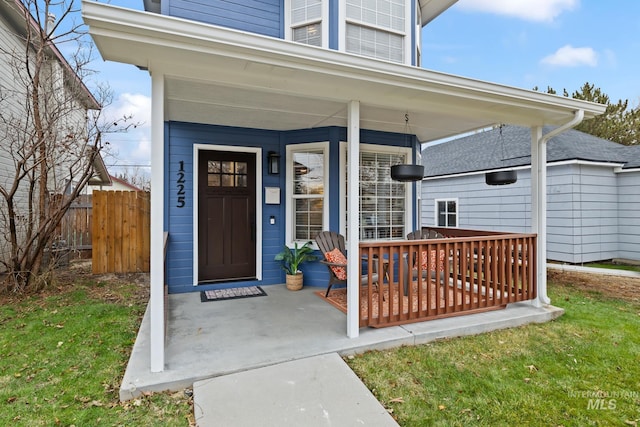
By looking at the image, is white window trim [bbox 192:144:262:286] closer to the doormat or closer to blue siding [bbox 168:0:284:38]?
the doormat

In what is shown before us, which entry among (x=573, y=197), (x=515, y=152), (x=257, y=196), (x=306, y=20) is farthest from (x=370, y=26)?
Answer: (x=573, y=197)

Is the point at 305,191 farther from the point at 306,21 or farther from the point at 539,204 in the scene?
the point at 539,204

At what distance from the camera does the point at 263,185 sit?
5.03 meters

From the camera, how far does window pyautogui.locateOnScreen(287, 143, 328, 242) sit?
5.09 metres

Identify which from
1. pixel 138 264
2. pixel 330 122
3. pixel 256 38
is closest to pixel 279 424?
pixel 256 38

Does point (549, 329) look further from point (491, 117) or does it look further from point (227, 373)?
point (227, 373)

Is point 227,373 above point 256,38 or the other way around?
the other way around

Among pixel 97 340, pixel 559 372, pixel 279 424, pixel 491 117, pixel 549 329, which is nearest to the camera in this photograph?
pixel 279 424

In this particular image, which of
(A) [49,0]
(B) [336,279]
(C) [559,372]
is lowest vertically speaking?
(C) [559,372]

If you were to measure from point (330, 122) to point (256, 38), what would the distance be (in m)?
2.38

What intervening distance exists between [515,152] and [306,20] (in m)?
6.68

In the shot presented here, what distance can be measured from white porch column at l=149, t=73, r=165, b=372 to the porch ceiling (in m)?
0.25

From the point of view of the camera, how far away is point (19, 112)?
6234mm

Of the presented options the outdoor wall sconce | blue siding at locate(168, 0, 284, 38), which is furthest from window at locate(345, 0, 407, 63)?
the outdoor wall sconce
